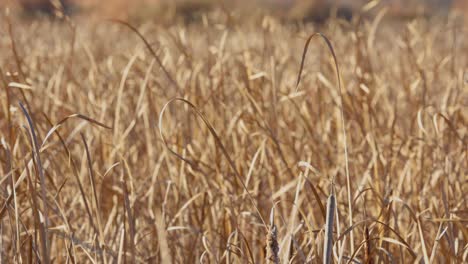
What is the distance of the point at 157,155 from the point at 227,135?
25 cm

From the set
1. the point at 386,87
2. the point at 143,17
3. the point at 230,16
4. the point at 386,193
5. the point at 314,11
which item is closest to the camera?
the point at 386,193

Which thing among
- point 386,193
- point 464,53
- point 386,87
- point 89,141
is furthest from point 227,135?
point 464,53

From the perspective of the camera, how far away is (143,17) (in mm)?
12133

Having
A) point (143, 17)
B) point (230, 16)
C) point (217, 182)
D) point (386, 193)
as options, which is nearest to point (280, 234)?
point (217, 182)

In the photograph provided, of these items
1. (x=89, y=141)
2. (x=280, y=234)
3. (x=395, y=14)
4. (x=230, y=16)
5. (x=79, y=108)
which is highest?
(x=395, y=14)

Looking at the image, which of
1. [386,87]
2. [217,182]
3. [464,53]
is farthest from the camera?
[464,53]

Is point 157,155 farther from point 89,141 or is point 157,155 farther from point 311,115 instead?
point 311,115

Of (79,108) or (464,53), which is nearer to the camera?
(79,108)

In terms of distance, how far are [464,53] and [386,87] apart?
1.84 m

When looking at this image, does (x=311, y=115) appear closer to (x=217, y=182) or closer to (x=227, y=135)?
(x=227, y=135)

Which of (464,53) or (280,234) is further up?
(464,53)

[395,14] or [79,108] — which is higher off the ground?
[395,14]

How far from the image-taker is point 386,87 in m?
1.91

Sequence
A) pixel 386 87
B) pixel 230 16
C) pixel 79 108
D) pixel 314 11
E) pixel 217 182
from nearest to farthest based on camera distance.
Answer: pixel 217 182 → pixel 230 16 → pixel 386 87 → pixel 79 108 → pixel 314 11
